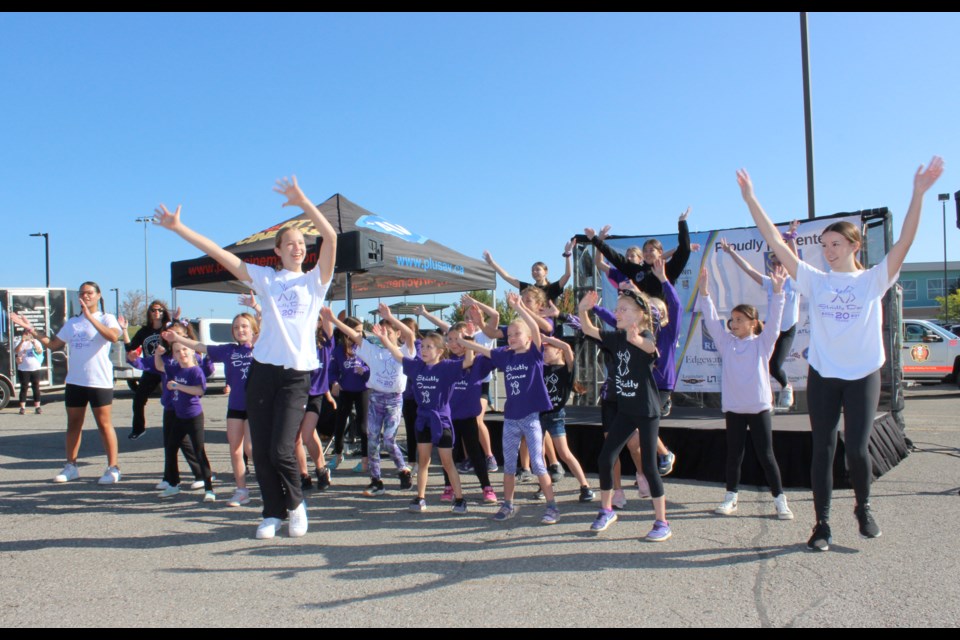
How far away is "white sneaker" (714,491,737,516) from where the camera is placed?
5098 mm

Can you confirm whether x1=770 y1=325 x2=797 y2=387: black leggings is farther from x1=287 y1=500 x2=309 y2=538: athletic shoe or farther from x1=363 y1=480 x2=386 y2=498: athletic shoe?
x1=287 y1=500 x2=309 y2=538: athletic shoe

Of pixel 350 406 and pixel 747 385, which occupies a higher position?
pixel 747 385

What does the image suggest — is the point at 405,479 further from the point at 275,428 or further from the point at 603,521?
the point at 603,521

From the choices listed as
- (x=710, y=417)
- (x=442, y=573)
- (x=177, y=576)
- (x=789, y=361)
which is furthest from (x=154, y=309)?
(x=789, y=361)

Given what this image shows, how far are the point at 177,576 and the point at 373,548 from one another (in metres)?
1.11

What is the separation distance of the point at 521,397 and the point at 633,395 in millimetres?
958

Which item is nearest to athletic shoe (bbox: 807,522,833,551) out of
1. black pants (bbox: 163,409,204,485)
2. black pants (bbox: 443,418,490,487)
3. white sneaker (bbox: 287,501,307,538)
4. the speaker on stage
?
black pants (bbox: 443,418,490,487)

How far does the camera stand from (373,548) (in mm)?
4324

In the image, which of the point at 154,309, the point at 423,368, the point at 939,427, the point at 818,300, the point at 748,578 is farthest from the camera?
the point at 939,427

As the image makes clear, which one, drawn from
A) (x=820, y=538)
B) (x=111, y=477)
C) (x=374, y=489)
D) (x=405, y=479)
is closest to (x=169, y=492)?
(x=111, y=477)

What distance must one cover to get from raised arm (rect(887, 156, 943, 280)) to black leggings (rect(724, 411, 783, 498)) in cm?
151

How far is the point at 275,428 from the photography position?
4.66m

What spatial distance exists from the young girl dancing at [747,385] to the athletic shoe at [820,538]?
78cm
